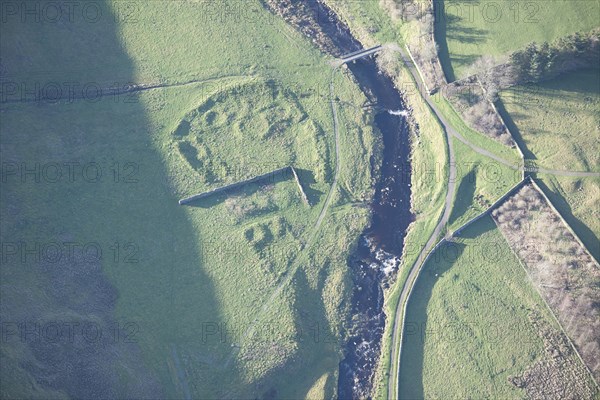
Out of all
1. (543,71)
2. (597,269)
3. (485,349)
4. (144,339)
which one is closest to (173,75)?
(144,339)

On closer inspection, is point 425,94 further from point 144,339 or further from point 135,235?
point 144,339

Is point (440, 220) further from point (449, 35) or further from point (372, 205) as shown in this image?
point (449, 35)

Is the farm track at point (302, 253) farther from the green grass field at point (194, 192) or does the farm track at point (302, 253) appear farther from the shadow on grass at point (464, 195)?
the shadow on grass at point (464, 195)

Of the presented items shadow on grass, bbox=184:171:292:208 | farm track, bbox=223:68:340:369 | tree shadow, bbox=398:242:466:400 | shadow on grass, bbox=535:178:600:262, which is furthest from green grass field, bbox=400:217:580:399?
shadow on grass, bbox=184:171:292:208

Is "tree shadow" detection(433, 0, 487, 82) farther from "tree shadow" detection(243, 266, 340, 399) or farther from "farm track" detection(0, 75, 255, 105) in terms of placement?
→ "farm track" detection(0, 75, 255, 105)

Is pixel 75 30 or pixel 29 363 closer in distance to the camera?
pixel 29 363

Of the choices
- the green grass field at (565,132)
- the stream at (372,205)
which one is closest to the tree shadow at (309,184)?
the stream at (372,205)
